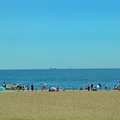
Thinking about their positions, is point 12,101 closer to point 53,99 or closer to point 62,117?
Result: point 53,99

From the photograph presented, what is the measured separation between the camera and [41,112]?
2333 cm

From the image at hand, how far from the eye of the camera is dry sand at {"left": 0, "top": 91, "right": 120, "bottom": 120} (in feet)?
70.2

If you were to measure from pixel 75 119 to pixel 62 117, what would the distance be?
120 cm

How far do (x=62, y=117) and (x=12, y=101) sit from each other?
9204mm

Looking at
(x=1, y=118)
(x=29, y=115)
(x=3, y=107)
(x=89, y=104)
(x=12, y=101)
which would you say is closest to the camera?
(x=1, y=118)

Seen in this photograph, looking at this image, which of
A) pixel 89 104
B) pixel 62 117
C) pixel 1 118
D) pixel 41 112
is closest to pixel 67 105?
pixel 89 104

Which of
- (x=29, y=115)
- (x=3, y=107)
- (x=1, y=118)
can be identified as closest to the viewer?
(x=1, y=118)

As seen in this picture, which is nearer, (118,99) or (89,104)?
(89,104)

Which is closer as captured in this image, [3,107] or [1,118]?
[1,118]

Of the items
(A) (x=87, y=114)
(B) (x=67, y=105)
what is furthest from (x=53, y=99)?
(A) (x=87, y=114)

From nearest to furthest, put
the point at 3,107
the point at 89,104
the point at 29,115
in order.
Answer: the point at 29,115 < the point at 3,107 < the point at 89,104

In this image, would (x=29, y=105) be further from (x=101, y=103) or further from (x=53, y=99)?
(x=101, y=103)

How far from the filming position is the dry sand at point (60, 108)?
70.2 feet

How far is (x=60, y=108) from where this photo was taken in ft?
83.1
